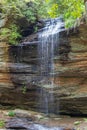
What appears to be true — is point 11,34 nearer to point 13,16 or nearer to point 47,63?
point 13,16

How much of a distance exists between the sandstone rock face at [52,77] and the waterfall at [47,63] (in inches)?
3.2

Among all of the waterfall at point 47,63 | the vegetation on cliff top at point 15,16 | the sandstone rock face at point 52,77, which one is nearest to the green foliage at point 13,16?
the vegetation on cliff top at point 15,16

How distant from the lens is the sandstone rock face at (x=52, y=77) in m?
11.5

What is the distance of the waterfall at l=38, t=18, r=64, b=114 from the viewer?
1191 cm

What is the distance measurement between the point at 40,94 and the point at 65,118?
4.79 feet

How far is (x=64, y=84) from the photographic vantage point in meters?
11.8

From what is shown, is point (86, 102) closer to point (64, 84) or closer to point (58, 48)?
point (64, 84)

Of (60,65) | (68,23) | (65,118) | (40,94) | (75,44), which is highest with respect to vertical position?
(68,23)

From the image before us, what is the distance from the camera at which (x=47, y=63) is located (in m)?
12.0

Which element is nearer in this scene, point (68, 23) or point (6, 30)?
point (68, 23)

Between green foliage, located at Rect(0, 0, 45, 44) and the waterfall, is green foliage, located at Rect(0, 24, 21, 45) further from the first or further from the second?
the waterfall

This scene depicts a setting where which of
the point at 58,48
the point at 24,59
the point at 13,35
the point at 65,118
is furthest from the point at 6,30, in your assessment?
the point at 65,118

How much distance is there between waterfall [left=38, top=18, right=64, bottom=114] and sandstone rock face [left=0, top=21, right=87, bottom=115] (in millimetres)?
81

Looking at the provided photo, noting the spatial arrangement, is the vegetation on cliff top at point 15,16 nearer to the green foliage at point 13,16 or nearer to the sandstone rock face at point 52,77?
the green foliage at point 13,16
